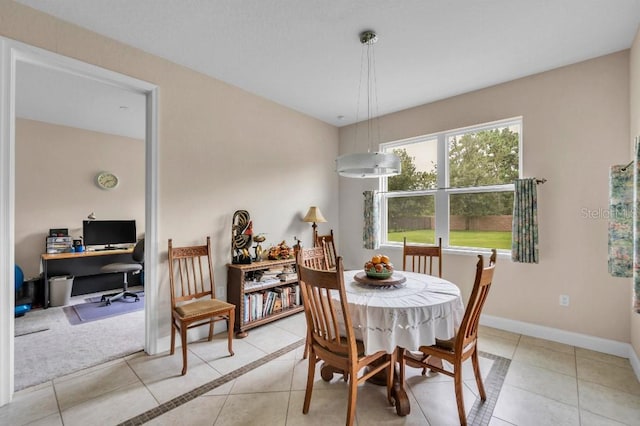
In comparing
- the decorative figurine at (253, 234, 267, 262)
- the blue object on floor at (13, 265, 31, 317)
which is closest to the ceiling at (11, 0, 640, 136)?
the decorative figurine at (253, 234, 267, 262)

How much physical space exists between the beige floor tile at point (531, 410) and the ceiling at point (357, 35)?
9.07 feet

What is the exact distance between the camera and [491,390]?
7.04 ft

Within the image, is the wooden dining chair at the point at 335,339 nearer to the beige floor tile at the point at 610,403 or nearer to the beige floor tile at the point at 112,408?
the beige floor tile at the point at 112,408

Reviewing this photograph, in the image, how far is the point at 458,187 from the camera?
3680 millimetres

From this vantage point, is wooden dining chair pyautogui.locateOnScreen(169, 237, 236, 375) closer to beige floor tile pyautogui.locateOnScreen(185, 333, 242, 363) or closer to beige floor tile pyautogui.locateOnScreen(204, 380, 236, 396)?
beige floor tile pyautogui.locateOnScreen(185, 333, 242, 363)

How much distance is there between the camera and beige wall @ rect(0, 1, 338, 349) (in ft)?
7.77

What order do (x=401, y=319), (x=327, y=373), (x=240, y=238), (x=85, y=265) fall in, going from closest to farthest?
(x=401, y=319) → (x=327, y=373) → (x=240, y=238) → (x=85, y=265)

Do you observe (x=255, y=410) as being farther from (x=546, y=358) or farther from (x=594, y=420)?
(x=546, y=358)

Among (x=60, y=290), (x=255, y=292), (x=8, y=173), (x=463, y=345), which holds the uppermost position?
(x=8, y=173)

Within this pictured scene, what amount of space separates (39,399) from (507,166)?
469 cm

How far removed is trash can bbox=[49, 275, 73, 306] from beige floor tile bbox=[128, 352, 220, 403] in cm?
254

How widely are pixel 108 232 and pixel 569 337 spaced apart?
6362 mm

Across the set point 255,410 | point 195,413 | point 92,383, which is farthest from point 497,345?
point 92,383

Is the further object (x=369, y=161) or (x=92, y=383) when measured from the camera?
(x=92, y=383)
